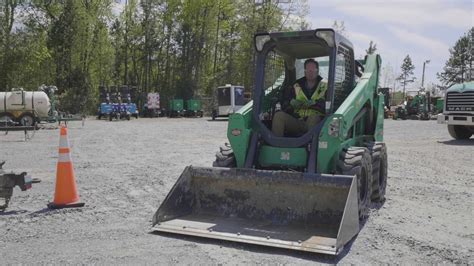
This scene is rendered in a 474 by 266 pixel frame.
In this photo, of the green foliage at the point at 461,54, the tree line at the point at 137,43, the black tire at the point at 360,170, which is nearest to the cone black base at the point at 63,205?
the black tire at the point at 360,170

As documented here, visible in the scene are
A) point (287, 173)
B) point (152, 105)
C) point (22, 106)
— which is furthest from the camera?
point (152, 105)

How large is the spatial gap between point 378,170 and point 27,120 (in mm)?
Answer: 20503

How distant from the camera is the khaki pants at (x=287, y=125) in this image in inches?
255

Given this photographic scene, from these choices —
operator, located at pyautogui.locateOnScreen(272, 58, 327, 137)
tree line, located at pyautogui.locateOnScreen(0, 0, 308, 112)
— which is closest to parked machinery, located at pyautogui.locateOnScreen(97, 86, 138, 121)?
tree line, located at pyautogui.locateOnScreen(0, 0, 308, 112)

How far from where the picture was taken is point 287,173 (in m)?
5.52

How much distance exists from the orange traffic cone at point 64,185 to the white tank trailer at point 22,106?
18.6 metres

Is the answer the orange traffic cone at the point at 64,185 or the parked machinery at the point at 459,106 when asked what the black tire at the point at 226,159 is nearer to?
the orange traffic cone at the point at 64,185

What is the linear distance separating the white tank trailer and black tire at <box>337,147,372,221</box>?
68.1 ft

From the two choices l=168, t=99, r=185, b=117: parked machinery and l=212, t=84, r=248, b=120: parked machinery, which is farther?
l=168, t=99, r=185, b=117: parked machinery

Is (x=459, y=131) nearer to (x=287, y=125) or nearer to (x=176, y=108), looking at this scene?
(x=287, y=125)

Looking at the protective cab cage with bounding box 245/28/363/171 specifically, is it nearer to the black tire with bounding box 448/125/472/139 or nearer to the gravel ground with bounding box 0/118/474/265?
the gravel ground with bounding box 0/118/474/265

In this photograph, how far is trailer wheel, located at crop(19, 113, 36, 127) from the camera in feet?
77.0

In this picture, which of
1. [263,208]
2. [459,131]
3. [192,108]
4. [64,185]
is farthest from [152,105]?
[263,208]

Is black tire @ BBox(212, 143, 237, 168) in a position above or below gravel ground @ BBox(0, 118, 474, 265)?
above
